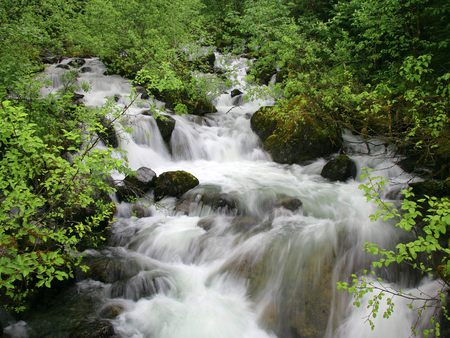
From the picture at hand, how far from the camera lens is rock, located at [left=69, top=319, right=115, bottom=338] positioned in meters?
4.70

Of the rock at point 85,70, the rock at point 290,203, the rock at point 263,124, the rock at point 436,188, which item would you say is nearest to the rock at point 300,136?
the rock at point 263,124

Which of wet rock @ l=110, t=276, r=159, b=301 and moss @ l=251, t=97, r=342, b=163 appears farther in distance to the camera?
moss @ l=251, t=97, r=342, b=163

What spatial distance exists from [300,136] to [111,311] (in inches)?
299

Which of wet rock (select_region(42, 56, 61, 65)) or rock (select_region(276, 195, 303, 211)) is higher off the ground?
wet rock (select_region(42, 56, 61, 65))

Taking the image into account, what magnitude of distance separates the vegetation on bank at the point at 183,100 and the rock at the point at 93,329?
0.90 meters

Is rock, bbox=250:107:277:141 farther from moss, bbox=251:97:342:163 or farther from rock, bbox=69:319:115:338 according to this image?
rock, bbox=69:319:115:338

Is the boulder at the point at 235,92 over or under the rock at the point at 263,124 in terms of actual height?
over

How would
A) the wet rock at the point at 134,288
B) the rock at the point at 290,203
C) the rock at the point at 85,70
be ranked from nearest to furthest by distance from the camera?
the wet rock at the point at 134,288, the rock at the point at 290,203, the rock at the point at 85,70

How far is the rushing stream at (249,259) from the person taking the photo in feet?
16.8

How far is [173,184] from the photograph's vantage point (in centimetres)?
870

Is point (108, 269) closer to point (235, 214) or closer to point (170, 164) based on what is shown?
point (235, 214)

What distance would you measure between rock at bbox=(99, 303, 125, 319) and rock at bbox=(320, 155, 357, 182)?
21.3 ft

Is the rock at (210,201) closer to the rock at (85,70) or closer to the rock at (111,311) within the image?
the rock at (111,311)

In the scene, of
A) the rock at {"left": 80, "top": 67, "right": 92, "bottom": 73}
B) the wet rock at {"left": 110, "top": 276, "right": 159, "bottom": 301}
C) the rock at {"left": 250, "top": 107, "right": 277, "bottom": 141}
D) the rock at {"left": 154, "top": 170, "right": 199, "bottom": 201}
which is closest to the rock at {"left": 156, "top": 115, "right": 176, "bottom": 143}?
the rock at {"left": 154, "top": 170, "right": 199, "bottom": 201}
